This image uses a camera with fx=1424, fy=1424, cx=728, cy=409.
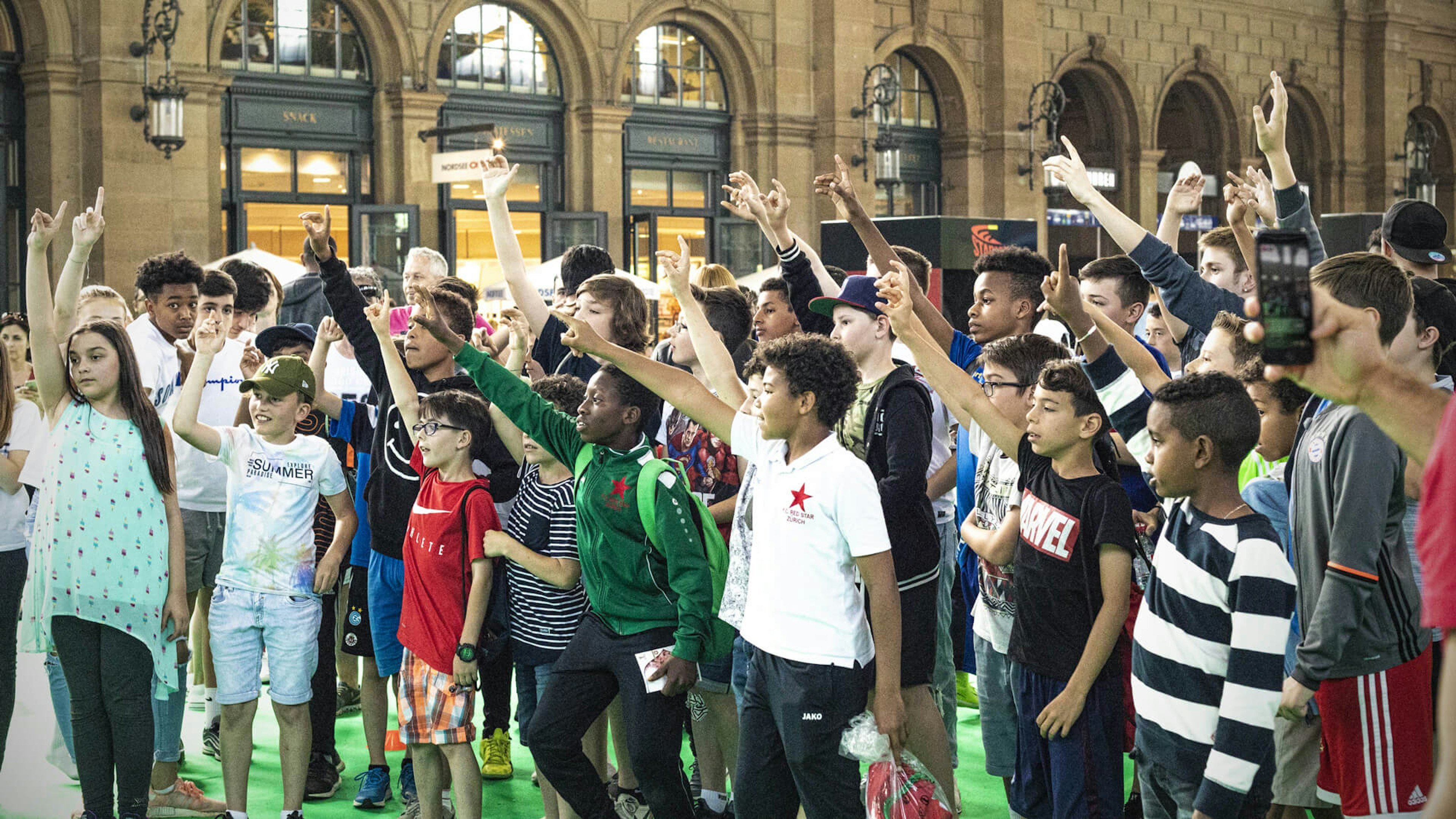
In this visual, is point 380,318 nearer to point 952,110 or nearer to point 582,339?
point 582,339

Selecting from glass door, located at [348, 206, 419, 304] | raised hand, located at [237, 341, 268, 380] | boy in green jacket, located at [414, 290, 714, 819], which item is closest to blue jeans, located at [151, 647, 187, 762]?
raised hand, located at [237, 341, 268, 380]

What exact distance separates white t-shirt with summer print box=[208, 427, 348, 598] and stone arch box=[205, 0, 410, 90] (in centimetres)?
1355

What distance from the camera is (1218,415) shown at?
3.71 meters

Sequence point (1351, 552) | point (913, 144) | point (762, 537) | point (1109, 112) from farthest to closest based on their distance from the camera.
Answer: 1. point (1109, 112)
2. point (913, 144)
3. point (762, 537)
4. point (1351, 552)

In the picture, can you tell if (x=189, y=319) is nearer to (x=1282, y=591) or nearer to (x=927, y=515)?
(x=927, y=515)

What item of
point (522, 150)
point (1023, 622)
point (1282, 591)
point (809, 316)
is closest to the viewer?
point (1282, 591)

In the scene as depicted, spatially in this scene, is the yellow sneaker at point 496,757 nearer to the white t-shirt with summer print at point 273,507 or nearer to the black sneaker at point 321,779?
the black sneaker at point 321,779

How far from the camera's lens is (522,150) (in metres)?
19.6

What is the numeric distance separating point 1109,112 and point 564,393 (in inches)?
936

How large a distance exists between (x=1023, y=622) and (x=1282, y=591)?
88cm

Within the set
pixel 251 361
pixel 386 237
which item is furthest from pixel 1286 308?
pixel 386 237

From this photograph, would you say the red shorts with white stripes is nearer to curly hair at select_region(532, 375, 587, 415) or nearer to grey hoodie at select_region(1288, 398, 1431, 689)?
grey hoodie at select_region(1288, 398, 1431, 689)

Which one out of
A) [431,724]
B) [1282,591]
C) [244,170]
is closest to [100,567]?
[431,724]

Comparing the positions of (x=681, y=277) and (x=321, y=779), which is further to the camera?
(x=321, y=779)
